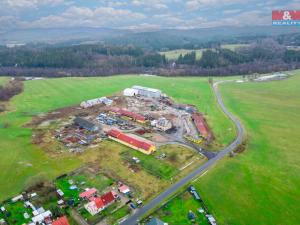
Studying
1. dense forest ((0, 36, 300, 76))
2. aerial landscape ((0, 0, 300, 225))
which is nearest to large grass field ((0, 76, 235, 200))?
aerial landscape ((0, 0, 300, 225))

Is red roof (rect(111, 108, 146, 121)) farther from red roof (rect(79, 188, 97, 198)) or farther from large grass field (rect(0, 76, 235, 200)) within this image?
red roof (rect(79, 188, 97, 198))

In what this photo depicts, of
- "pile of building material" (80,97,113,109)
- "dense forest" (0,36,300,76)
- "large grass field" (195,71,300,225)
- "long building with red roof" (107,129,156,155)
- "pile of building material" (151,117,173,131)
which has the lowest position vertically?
"large grass field" (195,71,300,225)

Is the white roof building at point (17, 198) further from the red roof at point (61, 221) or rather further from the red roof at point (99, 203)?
the red roof at point (99, 203)

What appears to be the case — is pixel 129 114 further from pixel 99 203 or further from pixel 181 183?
pixel 99 203

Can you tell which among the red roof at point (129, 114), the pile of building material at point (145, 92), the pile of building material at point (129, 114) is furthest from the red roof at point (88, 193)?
the pile of building material at point (145, 92)

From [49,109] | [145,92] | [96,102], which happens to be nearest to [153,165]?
[96,102]

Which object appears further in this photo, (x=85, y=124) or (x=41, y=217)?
(x=85, y=124)

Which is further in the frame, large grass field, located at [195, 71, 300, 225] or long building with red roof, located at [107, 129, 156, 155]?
long building with red roof, located at [107, 129, 156, 155]
